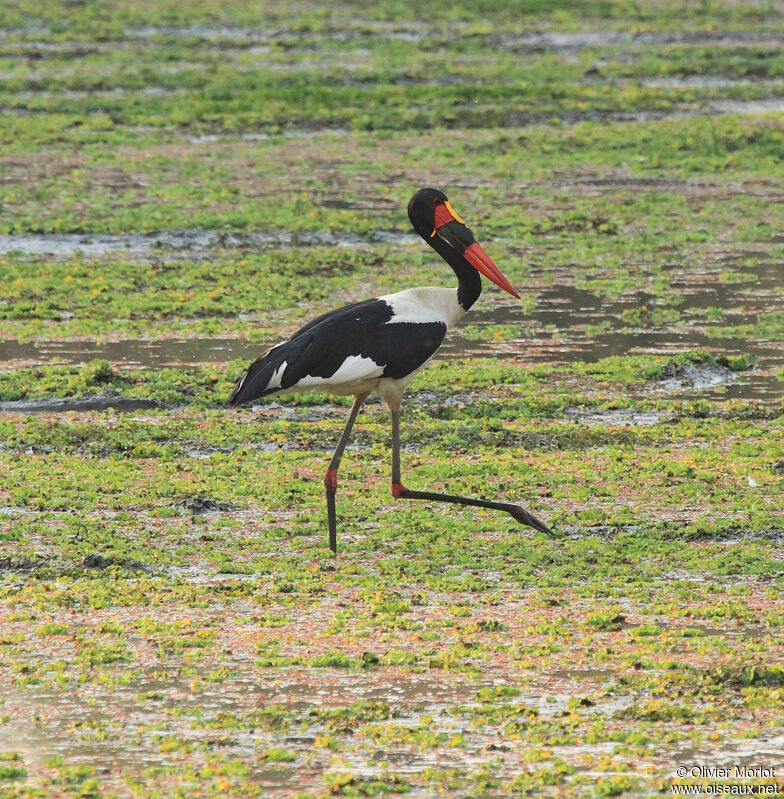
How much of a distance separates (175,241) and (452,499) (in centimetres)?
659

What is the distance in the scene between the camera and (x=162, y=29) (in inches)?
1072

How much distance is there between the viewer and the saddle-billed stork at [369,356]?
279 inches

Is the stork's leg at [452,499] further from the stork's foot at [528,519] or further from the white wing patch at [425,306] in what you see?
the white wing patch at [425,306]

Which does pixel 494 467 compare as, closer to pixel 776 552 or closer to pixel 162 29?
pixel 776 552

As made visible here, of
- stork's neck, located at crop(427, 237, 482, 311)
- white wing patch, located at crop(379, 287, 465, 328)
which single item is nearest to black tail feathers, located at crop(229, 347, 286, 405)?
white wing patch, located at crop(379, 287, 465, 328)

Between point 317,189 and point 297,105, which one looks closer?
point 317,189

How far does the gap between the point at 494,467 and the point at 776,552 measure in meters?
1.65

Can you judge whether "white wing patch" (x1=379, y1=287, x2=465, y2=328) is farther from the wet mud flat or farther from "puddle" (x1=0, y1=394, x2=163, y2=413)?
"puddle" (x1=0, y1=394, x2=163, y2=413)

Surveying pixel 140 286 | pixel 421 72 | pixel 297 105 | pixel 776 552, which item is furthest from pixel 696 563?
pixel 421 72

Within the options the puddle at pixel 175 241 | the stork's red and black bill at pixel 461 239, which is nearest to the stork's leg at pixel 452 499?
the stork's red and black bill at pixel 461 239

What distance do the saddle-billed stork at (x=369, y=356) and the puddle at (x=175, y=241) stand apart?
18.6 feet

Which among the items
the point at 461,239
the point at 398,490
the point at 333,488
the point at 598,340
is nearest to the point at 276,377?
the point at 333,488

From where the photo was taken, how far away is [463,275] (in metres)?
7.64

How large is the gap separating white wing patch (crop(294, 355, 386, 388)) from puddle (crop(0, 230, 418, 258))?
597cm
